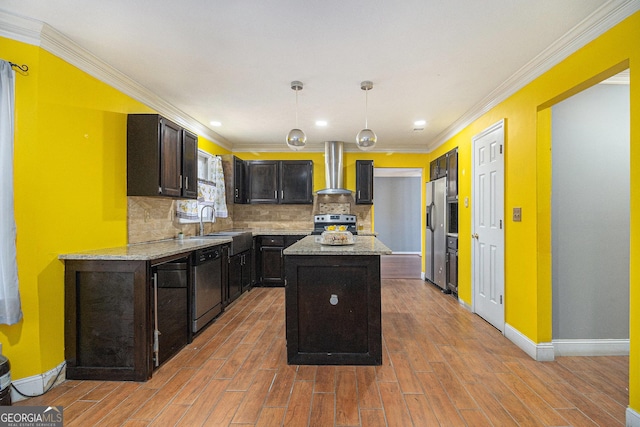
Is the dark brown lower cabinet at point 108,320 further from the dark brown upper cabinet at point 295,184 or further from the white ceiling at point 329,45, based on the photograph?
the dark brown upper cabinet at point 295,184

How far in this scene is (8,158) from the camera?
6.77 feet

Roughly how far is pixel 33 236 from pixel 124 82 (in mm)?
1685

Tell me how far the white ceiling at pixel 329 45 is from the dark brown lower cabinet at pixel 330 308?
169cm

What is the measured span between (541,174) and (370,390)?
2276 millimetres

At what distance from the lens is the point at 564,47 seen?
244cm

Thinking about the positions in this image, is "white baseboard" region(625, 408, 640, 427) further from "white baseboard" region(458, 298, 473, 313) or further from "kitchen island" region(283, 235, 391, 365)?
"white baseboard" region(458, 298, 473, 313)

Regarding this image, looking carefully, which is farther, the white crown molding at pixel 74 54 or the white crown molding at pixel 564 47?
the white crown molding at pixel 74 54

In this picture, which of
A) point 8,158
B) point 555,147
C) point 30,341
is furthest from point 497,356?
point 8,158

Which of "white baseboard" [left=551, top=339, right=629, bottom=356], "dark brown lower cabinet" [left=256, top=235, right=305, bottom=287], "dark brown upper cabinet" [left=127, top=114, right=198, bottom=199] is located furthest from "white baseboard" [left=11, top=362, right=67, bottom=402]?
"white baseboard" [left=551, top=339, right=629, bottom=356]

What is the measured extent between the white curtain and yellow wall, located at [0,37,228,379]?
10cm

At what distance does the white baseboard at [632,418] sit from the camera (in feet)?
5.92

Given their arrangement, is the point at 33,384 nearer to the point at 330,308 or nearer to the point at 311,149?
the point at 330,308

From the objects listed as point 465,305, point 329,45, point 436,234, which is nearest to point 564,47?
point 329,45

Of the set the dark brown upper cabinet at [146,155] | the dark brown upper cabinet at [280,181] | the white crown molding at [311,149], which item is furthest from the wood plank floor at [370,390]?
the white crown molding at [311,149]
